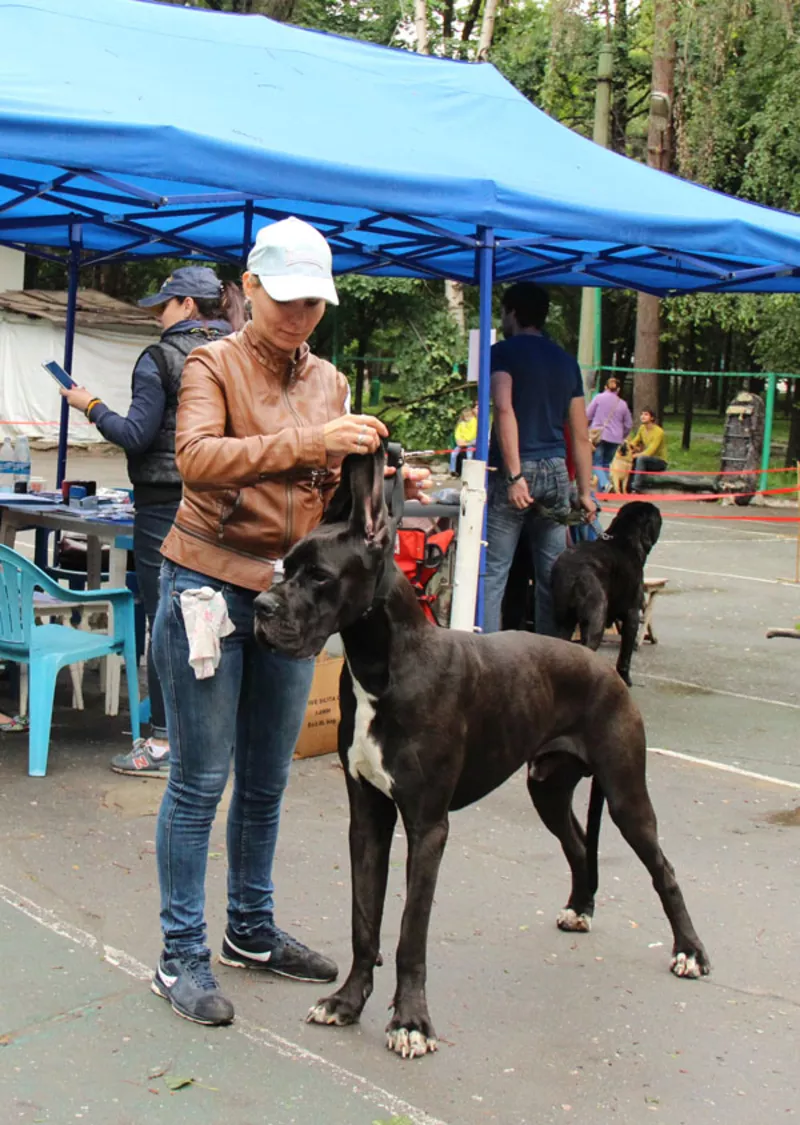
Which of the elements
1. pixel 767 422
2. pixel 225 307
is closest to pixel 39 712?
pixel 225 307

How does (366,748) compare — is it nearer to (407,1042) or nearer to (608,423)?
(407,1042)

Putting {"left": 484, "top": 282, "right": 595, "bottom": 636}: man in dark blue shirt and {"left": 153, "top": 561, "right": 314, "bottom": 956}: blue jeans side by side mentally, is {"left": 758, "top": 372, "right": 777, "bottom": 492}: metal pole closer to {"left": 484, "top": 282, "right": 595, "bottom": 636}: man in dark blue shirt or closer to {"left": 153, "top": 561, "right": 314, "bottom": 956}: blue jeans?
{"left": 484, "top": 282, "right": 595, "bottom": 636}: man in dark blue shirt

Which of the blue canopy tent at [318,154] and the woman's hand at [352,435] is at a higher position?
the blue canopy tent at [318,154]

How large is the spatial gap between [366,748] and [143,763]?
2.59m

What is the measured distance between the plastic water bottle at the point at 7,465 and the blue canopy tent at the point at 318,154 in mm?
1061

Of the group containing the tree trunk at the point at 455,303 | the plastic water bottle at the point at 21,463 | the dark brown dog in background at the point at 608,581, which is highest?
the tree trunk at the point at 455,303

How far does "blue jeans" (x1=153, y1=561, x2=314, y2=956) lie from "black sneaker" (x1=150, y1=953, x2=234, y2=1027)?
4cm

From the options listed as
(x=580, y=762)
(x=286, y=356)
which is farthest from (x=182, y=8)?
(x=580, y=762)

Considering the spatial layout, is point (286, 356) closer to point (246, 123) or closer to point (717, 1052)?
point (717, 1052)

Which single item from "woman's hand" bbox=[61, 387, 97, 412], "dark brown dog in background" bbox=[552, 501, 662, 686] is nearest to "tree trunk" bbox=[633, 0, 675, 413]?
"dark brown dog in background" bbox=[552, 501, 662, 686]

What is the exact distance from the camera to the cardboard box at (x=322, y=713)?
20.0ft

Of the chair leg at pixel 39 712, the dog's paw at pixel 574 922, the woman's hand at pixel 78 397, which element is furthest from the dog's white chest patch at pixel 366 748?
the woman's hand at pixel 78 397

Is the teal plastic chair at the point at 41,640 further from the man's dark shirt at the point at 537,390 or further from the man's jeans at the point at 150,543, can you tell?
the man's dark shirt at the point at 537,390

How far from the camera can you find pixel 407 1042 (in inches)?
131
